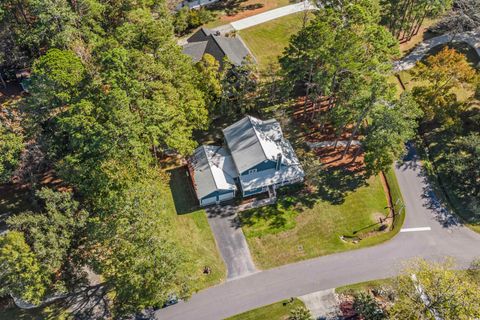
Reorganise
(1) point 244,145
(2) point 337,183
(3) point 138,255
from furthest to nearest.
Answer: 1. (2) point 337,183
2. (1) point 244,145
3. (3) point 138,255

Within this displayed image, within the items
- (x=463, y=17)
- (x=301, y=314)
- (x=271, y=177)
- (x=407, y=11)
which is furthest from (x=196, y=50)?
(x=463, y=17)

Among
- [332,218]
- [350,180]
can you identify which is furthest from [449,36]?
[332,218]

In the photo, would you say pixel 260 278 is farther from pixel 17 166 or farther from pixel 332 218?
pixel 17 166

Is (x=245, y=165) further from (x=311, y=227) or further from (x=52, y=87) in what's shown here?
(x=52, y=87)

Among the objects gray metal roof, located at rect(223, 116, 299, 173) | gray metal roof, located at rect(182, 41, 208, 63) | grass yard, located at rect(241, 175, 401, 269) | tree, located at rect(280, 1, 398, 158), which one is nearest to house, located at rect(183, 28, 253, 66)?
gray metal roof, located at rect(182, 41, 208, 63)

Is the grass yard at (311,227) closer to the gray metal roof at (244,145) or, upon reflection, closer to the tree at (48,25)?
the gray metal roof at (244,145)

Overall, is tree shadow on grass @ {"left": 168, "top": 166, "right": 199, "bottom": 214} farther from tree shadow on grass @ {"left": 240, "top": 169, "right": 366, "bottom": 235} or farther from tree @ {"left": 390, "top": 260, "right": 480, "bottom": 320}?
tree @ {"left": 390, "top": 260, "right": 480, "bottom": 320}
